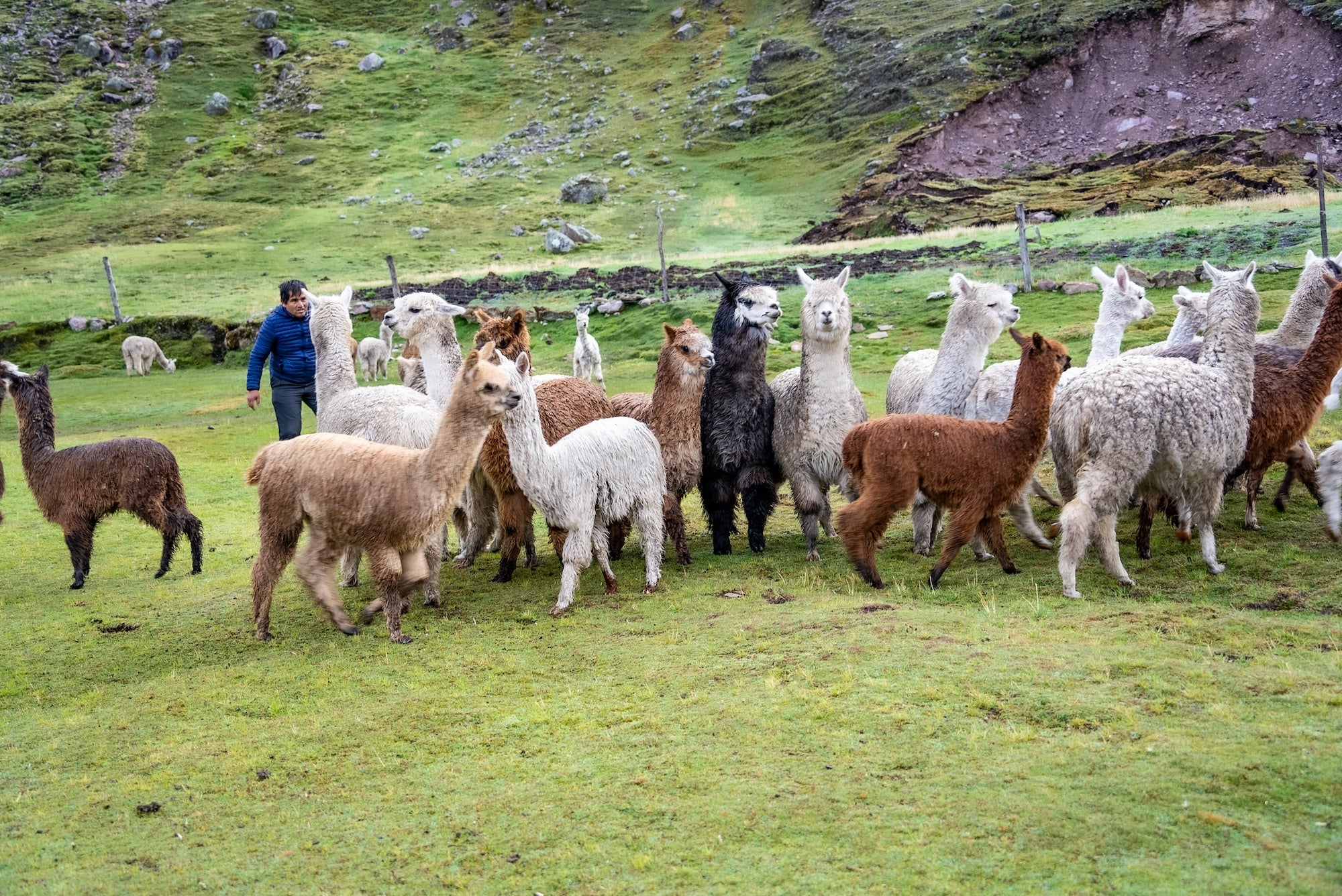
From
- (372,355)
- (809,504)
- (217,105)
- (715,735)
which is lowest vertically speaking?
(715,735)

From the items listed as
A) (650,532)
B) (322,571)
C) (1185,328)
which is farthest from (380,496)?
(1185,328)

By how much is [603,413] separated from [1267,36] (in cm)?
4323

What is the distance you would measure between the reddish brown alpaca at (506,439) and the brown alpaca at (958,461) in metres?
2.07

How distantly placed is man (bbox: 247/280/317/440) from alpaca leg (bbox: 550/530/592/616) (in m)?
2.92

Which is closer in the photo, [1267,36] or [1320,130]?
[1320,130]

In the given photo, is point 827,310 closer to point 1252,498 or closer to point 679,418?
point 679,418

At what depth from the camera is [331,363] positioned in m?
7.57

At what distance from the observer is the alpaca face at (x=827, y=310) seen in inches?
291

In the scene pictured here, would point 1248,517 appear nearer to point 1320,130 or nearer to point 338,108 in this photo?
point 1320,130

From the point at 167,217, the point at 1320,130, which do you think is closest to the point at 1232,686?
the point at 1320,130

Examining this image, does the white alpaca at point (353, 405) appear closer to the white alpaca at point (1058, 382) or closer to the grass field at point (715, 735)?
the grass field at point (715, 735)

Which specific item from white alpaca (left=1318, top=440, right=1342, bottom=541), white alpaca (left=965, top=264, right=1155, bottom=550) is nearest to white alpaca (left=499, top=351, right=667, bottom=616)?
white alpaca (left=965, top=264, right=1155, bottom=550)

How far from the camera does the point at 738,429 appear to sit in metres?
7.69

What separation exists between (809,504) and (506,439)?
2246 mm
